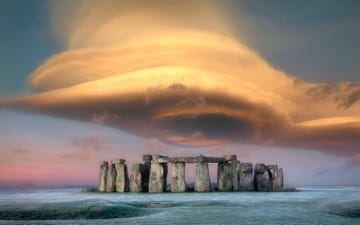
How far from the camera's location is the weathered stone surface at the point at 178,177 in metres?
37.0

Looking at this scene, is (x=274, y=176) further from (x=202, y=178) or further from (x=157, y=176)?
(x=157, y=176)

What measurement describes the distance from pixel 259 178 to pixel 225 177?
252 cm

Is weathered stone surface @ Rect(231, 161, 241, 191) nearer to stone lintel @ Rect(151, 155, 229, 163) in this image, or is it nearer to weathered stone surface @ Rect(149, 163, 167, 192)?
stone lintel @ Rect(151, 155, 229, 163)

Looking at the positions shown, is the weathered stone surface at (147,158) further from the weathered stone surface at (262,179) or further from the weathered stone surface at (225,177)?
the weathered stone surface at (262,179)

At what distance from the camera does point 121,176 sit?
3938 centimetres

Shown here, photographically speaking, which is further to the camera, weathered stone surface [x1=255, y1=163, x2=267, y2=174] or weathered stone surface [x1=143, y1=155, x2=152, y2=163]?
weathered stone surface [x1=143, y1=155, x2=152, y2=163]

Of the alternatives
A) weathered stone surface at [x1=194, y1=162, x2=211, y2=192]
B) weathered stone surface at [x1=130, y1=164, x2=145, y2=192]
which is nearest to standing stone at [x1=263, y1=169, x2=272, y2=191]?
weathered stone surface at [x1=194, y1=162, x2=211, y2=192]

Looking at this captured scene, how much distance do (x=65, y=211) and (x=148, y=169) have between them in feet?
66.5

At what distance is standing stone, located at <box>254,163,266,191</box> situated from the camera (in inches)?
1530

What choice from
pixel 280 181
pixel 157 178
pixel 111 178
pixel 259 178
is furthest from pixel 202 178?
pixel 111 178

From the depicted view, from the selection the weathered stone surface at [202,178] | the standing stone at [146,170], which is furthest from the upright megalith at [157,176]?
the weathered stone surface at [202,178]

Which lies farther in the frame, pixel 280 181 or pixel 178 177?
pixel 280 181

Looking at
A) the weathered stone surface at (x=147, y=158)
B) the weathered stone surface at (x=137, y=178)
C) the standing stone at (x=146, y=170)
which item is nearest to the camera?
the weathered stone surface at (x=137, y=178)

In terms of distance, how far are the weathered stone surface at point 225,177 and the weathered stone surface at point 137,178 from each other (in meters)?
5.30
